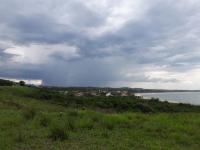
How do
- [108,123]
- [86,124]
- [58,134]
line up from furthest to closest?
1. [108,123]
2. [86,124]
3. [58,134]

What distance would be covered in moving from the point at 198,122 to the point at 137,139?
19.3 feet

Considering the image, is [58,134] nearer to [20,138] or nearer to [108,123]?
[20,138]

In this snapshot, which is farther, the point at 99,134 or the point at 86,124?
the point at 86,124

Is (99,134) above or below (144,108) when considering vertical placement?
above

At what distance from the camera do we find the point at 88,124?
15.0 metres

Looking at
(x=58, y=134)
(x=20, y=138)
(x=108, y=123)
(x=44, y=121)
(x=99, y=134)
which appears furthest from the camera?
(x=44, y=121)

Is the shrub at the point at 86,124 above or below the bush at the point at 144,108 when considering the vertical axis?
above

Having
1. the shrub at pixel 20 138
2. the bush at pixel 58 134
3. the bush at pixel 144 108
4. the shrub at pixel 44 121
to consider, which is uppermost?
the shrub at pixel 44 121

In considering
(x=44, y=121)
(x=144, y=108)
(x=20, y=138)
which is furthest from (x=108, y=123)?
(x=144, y=108)

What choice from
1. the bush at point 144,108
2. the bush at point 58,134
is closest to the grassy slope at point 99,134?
the bush at point 58,134

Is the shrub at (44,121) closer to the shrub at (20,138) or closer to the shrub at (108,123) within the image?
the shrub at (108,123)

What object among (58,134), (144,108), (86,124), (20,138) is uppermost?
(86,124)

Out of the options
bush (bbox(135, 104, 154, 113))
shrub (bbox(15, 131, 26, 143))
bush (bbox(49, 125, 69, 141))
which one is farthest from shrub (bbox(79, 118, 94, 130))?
bush (bbox(135, 104, 154, 113))

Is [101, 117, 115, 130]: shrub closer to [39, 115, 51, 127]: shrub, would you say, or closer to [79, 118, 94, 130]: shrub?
[79, 118, 94, 130]: shrub
